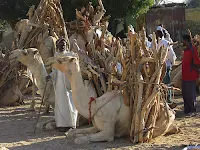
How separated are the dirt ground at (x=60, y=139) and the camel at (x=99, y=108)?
0.16m

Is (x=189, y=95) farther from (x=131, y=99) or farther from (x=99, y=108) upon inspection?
(x=99, y=108)

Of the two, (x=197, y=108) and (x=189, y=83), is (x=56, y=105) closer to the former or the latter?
(x=189, y=83)

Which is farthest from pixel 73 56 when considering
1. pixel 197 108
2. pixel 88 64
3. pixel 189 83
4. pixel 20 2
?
pixel 20 2

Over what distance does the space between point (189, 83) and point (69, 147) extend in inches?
146

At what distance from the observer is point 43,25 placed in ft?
38.0

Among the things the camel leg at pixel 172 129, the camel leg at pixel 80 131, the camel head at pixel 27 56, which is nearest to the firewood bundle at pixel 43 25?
the camel head at pixel 27 56

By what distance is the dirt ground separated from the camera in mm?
6707

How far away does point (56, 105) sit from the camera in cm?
798

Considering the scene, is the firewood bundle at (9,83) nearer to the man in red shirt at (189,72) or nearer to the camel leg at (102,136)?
the man in red shirt at (189,72)

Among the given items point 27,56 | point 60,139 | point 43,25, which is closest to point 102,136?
point 60,139

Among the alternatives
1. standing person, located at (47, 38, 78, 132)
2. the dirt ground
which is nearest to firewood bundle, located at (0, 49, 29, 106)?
the dirt ground

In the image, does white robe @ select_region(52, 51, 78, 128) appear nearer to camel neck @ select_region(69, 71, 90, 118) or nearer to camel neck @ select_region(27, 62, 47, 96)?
camel neck @ select_region(27, 62, 47, 96)

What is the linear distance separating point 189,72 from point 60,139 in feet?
11.1

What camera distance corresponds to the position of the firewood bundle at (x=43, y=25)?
37.8ft
